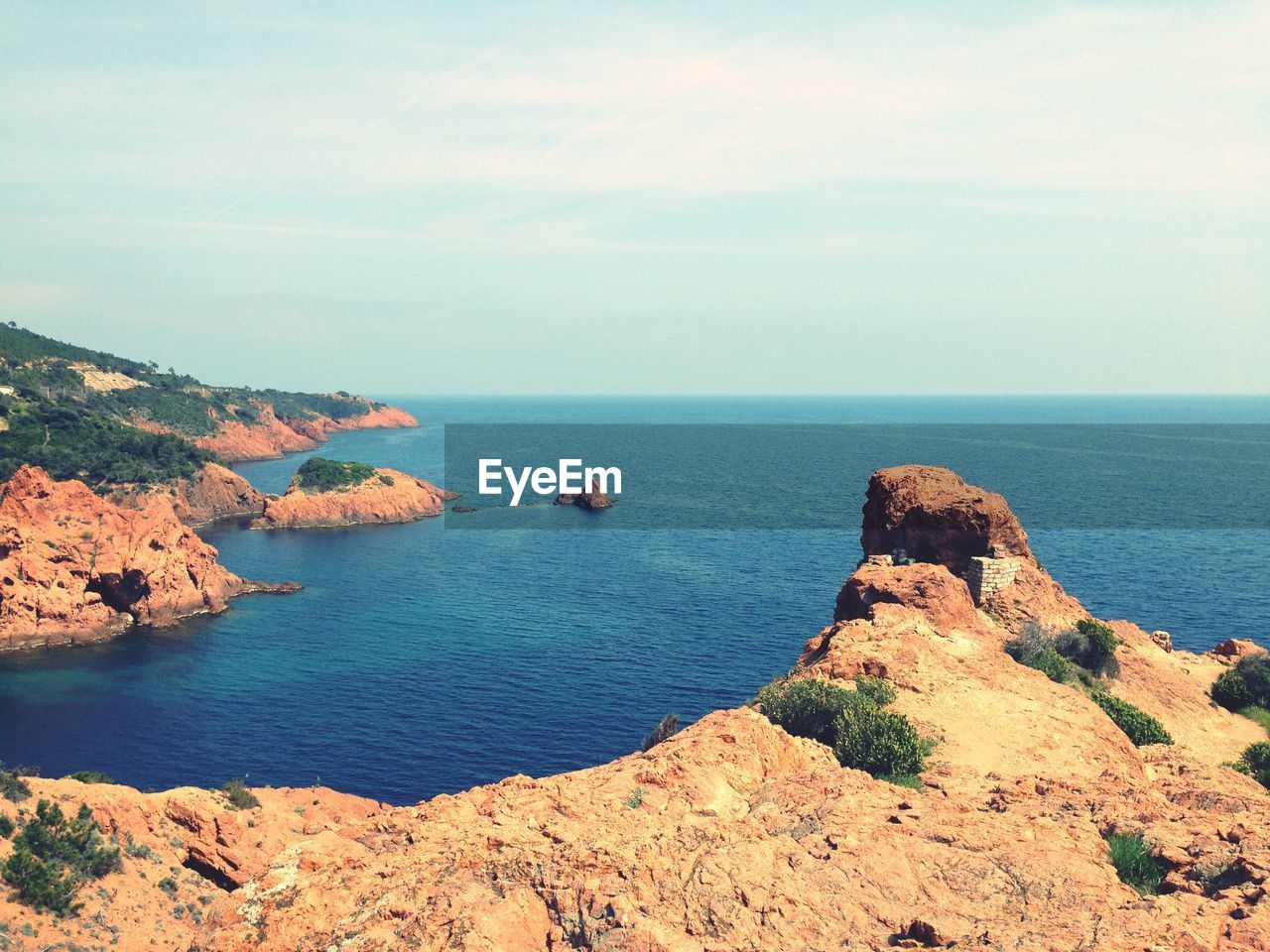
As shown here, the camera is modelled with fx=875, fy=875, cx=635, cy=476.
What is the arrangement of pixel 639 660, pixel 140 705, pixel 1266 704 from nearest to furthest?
pixel 1266 704 → pixel 140 705 → pixel 639 660

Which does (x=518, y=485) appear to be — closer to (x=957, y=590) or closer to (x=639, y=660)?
(x=639, y=660)

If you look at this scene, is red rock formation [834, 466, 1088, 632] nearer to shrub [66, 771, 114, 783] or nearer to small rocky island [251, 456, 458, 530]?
shrub [66, 771, 114, 783]

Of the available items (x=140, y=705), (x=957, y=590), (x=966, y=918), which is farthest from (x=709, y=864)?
(x=140, y=705)

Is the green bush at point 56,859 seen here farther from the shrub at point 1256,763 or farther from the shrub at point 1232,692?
the shrub at point 1232,692

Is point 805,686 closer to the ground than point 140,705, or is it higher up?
higher up

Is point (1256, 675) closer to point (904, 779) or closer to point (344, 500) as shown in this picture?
point (904, 779)

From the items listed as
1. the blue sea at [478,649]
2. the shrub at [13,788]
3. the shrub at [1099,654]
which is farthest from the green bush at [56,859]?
the shrub at [1099,654]
